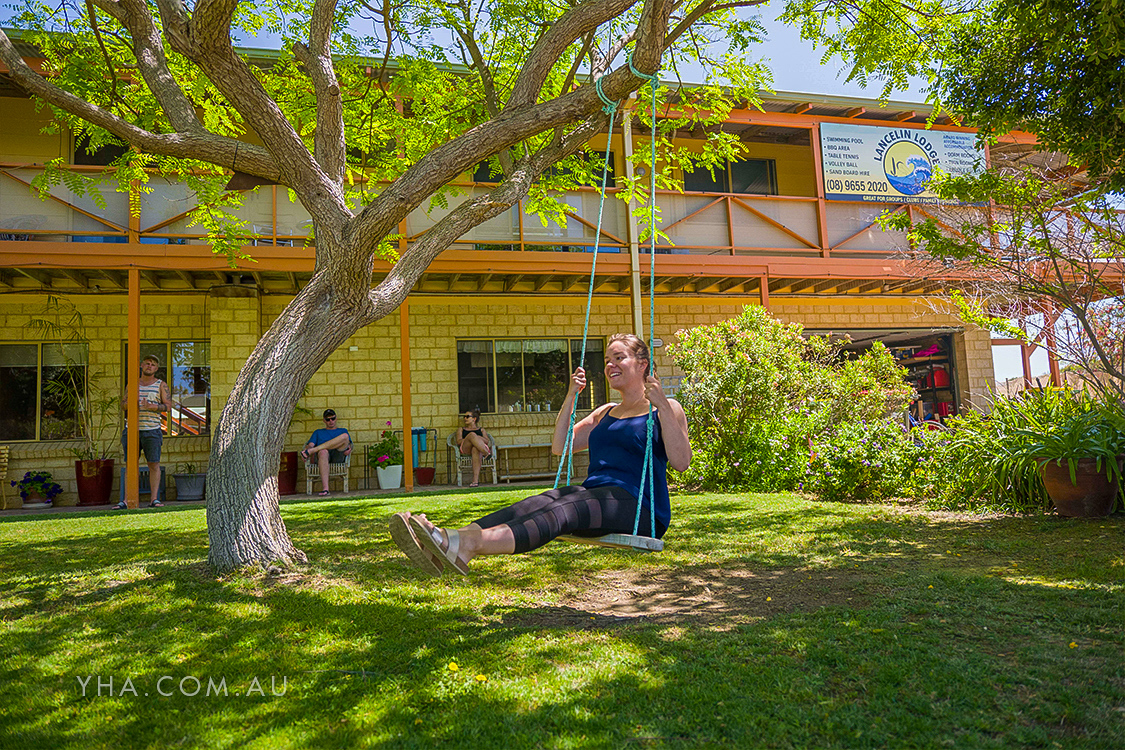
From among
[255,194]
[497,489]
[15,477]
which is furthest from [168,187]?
[497,489]

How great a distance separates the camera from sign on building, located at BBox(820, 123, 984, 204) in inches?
455

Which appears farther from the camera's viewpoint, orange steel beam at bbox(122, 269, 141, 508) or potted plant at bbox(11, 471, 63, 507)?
potted plant at bbox(11, 471, 63, 507)

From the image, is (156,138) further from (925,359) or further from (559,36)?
(925,359)

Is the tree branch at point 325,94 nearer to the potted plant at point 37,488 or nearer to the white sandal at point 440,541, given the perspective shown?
the white sandal at point 440,541

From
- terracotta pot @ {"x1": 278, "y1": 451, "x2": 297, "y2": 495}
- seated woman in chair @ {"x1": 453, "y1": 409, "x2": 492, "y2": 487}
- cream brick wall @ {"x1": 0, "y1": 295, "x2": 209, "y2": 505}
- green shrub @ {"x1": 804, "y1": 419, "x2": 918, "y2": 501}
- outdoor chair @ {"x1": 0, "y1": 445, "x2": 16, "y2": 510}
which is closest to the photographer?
green shrub @ {"x1": 804, "y1": 419, "x2": 918, "y2": 501}

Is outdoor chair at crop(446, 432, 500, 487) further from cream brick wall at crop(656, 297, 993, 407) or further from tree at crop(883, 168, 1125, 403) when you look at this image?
tree at crop(883, 168, 1125, 403)

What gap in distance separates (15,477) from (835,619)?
10.8 meters

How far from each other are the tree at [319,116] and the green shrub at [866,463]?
10.3 ft

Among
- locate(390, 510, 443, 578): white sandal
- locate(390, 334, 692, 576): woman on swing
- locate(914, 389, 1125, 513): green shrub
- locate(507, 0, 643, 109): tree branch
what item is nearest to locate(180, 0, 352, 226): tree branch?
locate(507, 0, 643, 109): tree branch

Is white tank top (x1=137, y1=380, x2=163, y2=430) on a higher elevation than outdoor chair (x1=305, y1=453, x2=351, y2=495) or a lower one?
higher

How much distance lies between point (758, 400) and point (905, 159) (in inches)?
226

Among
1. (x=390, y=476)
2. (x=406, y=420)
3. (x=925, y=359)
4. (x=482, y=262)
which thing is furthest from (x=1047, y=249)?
(x=925, y=359)

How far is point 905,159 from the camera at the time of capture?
1185 cm

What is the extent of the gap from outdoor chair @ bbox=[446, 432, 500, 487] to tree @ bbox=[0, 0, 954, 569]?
439 centimetres
